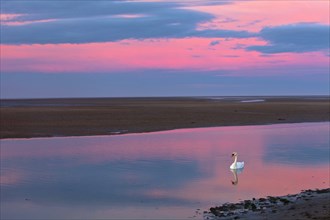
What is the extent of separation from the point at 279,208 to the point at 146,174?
666 cm

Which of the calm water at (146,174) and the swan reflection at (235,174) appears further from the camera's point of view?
the swan reflection at (235,174)

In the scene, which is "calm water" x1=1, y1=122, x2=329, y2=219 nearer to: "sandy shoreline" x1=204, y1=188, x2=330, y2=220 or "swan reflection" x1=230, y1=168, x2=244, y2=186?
"swan reflection" x1=230, y1=168, x2=244, y2=186

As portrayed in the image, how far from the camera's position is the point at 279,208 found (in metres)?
12.7

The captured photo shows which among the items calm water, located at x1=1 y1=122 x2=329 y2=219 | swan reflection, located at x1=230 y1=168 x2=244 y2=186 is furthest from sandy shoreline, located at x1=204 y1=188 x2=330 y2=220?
swan reflection, located at x1=230 y1=168 x2=244 y2=186

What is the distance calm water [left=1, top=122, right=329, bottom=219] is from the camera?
44.8 feet

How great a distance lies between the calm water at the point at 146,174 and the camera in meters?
13.6

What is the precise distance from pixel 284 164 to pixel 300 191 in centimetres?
529

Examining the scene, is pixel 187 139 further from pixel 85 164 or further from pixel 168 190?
pixel 168 190

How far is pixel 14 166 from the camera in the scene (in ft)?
67.8

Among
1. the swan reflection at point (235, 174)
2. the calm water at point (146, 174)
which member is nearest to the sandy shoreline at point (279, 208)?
the calm water at point (146, 174)

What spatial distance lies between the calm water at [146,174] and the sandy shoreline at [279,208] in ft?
2.07

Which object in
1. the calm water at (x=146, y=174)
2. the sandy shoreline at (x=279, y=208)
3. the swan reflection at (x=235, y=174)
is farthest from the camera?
the swan reflection at (x=235, y=174)

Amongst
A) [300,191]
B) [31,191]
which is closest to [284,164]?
[300,191]

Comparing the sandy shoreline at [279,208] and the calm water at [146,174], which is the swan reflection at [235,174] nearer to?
the calm water at [146,174]
